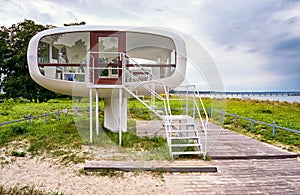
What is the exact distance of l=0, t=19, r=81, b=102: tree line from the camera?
27.3 m

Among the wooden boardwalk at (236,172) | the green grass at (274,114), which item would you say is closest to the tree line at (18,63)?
the green grass at (274,114)

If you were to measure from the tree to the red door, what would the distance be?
21.2 metres

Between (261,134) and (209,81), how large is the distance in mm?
3490

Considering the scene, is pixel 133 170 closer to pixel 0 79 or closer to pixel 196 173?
pixel 196 173

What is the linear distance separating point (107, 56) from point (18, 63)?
22564mm

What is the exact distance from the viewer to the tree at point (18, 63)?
2725 centimetres

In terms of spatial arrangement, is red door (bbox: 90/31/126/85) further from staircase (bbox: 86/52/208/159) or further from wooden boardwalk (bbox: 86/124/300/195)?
wooden boardwalk (bbox: 86/124/300/195)

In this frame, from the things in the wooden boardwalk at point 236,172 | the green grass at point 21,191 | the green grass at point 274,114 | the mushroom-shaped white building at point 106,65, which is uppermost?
the mushroom-shaped white building at point 106,65

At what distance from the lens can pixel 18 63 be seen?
27.4m

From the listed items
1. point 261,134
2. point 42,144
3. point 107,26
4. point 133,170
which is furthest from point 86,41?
A: point 261,134

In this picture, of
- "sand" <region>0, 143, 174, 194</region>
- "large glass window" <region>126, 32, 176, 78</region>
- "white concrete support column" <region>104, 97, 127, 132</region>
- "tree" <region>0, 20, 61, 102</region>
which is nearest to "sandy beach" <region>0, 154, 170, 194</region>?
"sand" <region>0, 143, 174, 194</region>

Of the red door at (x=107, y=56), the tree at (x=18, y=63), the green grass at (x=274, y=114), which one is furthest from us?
the tree at (x=18, y=63)

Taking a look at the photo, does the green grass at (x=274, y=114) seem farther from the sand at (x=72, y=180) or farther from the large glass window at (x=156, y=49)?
the sand at (x=72, y=180)

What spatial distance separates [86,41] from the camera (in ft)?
29.9
